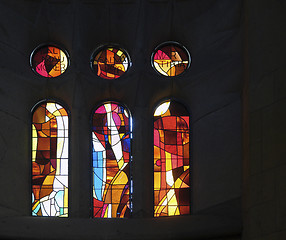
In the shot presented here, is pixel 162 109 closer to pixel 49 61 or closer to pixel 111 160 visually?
pixel 111 160

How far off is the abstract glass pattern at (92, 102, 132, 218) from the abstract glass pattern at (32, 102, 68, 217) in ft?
1.24

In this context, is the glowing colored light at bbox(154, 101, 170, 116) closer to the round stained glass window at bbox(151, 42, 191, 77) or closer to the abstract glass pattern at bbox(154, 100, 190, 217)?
the abstract glass pattern at bbox(154, 100, 190, 217)

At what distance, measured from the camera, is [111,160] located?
6.68 m

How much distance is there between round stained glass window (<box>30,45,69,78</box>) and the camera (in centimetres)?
689

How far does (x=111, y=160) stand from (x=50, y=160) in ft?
2.47

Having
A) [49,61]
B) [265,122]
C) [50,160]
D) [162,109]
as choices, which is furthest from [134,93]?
[265,122]

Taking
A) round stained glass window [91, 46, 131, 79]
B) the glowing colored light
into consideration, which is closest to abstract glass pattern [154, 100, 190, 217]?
A: the glowing colored light

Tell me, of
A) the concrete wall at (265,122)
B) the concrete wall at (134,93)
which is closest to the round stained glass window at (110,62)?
the concrete wall at (134,93)

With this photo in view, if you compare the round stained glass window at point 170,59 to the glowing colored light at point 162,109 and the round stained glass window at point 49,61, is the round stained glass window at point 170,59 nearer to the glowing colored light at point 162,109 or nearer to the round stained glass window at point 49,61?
the glowing colored light at point 162,109

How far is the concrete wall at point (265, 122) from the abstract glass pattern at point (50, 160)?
227cm

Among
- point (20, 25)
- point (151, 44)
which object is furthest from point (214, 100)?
point (20, 25)

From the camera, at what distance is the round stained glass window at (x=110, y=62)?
6926 mm

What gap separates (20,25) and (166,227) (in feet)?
9.99

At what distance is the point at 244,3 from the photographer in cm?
591
